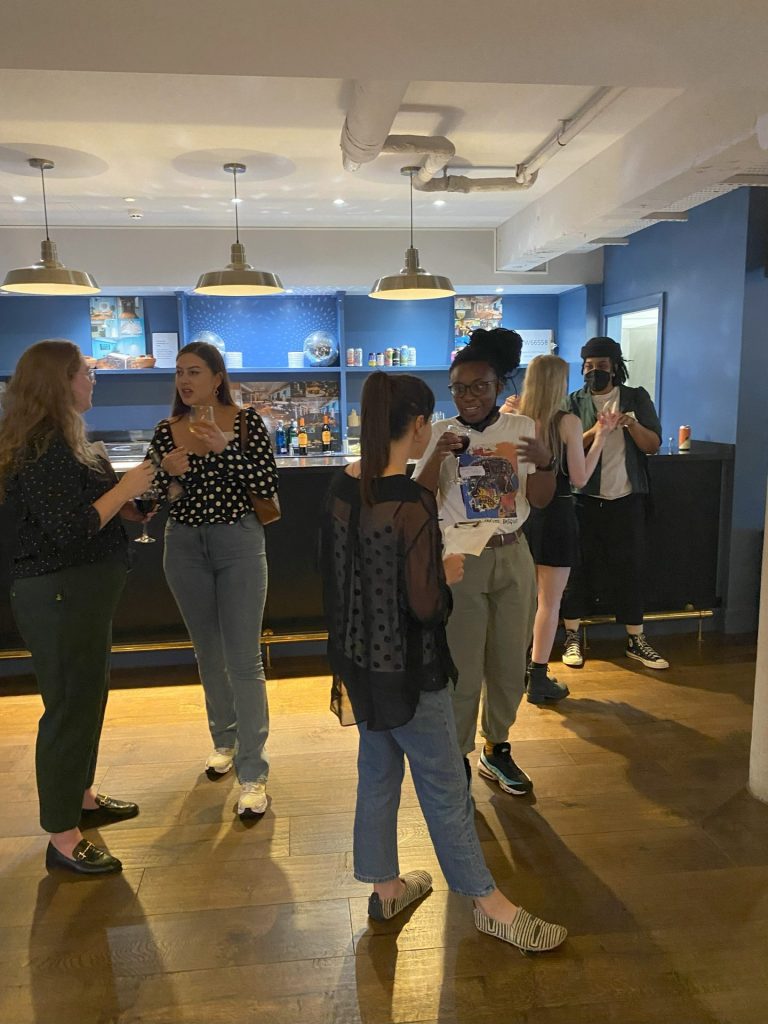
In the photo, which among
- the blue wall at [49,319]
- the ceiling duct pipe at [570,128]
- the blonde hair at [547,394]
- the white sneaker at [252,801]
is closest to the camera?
the white sneaker at [252,801]

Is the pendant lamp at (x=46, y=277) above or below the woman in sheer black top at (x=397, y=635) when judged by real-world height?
above

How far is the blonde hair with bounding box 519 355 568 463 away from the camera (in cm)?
303

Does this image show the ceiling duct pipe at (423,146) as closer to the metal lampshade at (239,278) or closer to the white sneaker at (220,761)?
→ the metal lampshade at (239,278)

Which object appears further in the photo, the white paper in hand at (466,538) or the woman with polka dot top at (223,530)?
the woman with polka dot top at (223,530)

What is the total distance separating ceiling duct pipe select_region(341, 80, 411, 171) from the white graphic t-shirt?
1.42 meters

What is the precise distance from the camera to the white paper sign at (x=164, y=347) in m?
6.86

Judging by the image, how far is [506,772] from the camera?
276cm

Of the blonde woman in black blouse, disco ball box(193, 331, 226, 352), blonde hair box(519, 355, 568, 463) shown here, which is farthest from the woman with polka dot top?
disco ball box(193, 331, 226, 352)

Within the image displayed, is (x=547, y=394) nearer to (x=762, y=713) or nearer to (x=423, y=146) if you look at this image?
(x=762, y=713)

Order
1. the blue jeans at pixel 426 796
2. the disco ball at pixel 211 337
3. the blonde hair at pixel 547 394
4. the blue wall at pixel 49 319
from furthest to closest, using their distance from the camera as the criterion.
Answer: the disco ball at pixel 211 337
the blue wall at pixel 49 319
the blonde hair at pixel 547 394
the blue jeans at pixel 426 796

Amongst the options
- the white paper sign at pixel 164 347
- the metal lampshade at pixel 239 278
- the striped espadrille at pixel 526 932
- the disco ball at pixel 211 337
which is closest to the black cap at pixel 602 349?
the metal lampshade at pixel 239 278

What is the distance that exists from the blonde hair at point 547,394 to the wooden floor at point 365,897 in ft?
4.21

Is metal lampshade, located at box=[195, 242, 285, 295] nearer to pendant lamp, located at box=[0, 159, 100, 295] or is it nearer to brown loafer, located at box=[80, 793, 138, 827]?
pendant lamp, located at box=[0, 159, 100, 295]

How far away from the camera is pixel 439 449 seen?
2270mm
